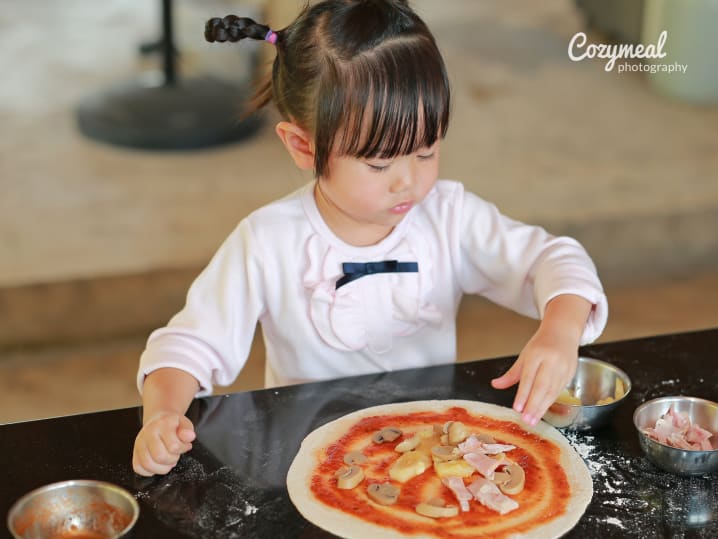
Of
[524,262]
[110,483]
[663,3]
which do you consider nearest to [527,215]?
[663,3]

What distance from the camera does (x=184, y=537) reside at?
110 centimetres

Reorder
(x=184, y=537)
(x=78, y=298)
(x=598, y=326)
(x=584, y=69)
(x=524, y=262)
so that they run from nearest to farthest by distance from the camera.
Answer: (x=184, y=537) < (x=598, y=326) < (x=524, y=262) < (x=78, y=298) < (x=584, y=69)

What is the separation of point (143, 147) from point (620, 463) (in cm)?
288

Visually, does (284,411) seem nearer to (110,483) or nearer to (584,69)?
(110,483)

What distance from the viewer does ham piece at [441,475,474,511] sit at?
3.80 feet

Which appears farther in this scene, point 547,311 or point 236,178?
point 236,178

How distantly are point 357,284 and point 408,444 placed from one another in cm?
38

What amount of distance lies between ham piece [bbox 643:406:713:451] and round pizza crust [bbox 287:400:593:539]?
106 mm

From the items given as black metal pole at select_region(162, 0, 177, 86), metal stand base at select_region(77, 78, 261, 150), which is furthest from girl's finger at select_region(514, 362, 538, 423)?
black metal pole at select_region(162, 0, 177, 86)

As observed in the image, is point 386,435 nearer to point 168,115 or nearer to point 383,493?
point 383,493

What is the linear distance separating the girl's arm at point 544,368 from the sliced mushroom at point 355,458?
0.65 feet

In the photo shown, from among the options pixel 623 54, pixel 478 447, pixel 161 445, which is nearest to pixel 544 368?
pixel 478 447

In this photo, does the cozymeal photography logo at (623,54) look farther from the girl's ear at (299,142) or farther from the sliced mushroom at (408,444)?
the sliced mushroom at (408,444)

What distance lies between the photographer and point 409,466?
1.21 meters
